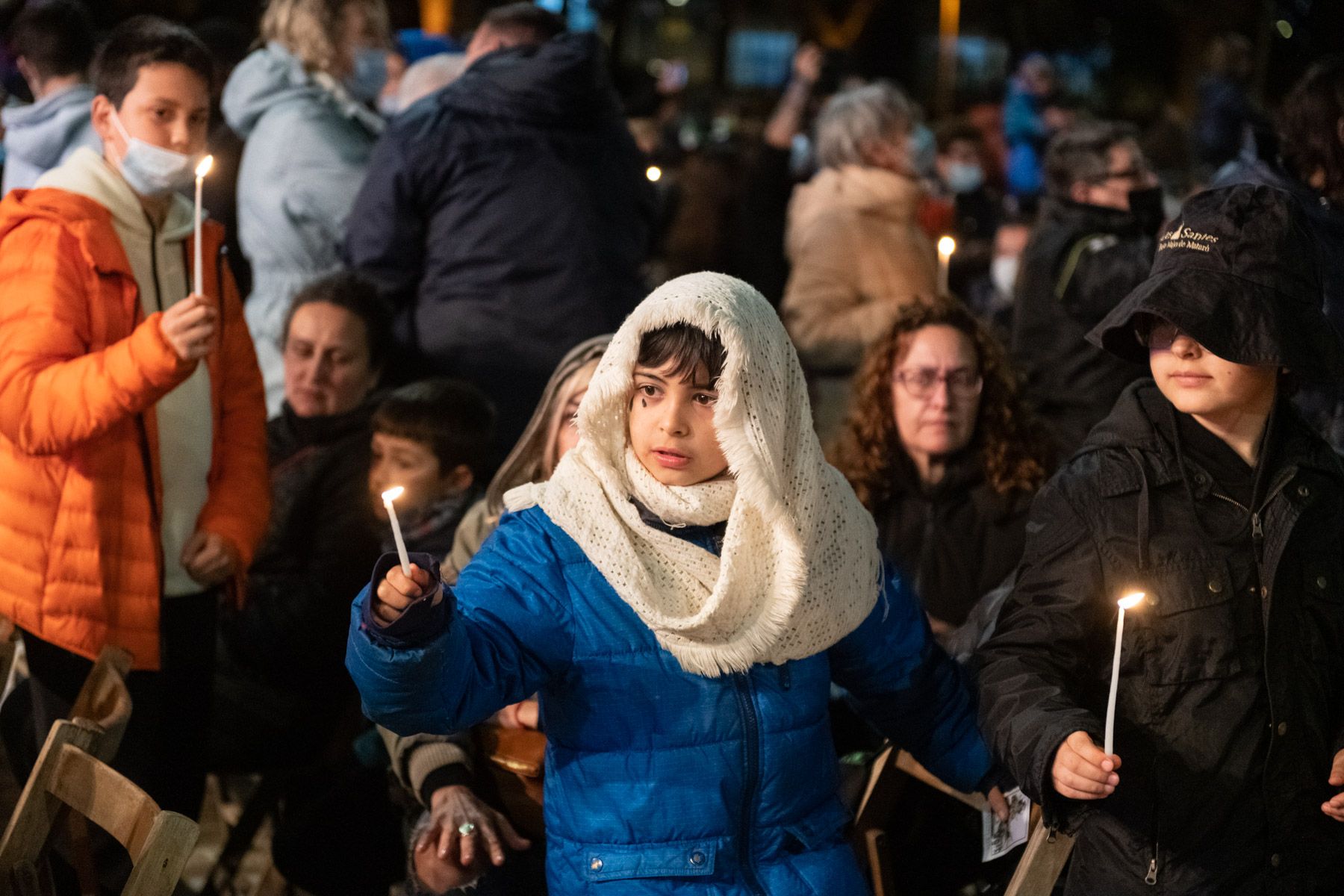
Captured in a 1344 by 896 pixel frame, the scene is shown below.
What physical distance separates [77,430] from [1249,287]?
7.06 ft

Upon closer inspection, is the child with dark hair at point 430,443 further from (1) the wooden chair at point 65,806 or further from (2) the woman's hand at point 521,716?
(1) the wooden chair at point 65,806

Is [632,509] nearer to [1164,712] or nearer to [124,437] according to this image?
[1164,712]

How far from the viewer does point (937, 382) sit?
3.87m

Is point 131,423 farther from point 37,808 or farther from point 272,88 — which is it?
point 272,88

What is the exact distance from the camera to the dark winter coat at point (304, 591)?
3.97 meters

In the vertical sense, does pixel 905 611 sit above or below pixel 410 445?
above

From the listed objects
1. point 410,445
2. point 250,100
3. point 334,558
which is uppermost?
point 250,100

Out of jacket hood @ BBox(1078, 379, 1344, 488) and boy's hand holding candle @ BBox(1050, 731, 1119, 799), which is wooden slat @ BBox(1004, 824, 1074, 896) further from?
jacket hood @ BBox(1078, 379, 1344, 488)

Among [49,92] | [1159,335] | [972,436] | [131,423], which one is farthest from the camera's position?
[49,92]

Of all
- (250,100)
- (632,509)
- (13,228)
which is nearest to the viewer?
(632,509)

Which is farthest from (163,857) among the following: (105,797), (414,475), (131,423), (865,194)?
(865,194)

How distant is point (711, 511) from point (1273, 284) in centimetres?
97

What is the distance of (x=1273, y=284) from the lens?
8.16 ft

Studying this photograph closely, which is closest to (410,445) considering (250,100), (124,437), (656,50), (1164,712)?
(124,437)
